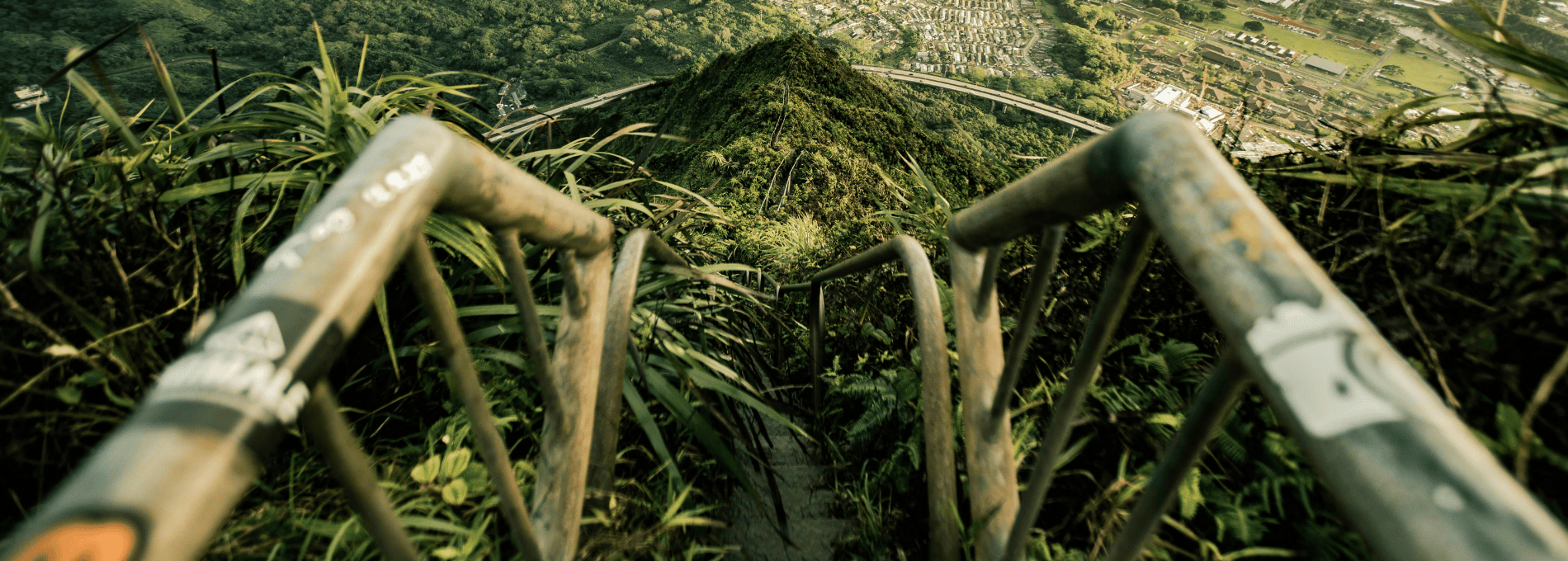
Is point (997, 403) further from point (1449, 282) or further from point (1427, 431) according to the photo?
point (1449, 282)

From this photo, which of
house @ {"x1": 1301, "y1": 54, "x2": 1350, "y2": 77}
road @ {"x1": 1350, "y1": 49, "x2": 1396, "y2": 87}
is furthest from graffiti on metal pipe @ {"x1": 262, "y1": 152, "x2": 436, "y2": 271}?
house @ {"x1": 1301, "y1": 54, "x2": 1350, "y2": 77}

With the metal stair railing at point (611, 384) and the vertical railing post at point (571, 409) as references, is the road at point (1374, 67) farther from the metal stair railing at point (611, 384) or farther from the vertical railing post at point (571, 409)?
the vertical railing post at point (571, 409)

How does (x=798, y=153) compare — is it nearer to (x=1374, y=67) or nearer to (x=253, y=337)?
(x=253, y=337)

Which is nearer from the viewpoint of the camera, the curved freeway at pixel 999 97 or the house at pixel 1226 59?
the curved freeway at pixel 999 97

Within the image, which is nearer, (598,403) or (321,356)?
(321,356)

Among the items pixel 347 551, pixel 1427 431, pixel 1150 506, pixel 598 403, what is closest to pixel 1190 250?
pixel 1427 431

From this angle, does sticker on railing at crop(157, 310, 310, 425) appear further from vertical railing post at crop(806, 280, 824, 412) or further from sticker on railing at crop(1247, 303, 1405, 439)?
vertical railing post at crop(806, 280, 824, 412)

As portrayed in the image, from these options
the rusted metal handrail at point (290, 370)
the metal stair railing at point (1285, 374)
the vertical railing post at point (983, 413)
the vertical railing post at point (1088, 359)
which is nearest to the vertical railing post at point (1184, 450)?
the metal stair railing at point (1285, 374)
